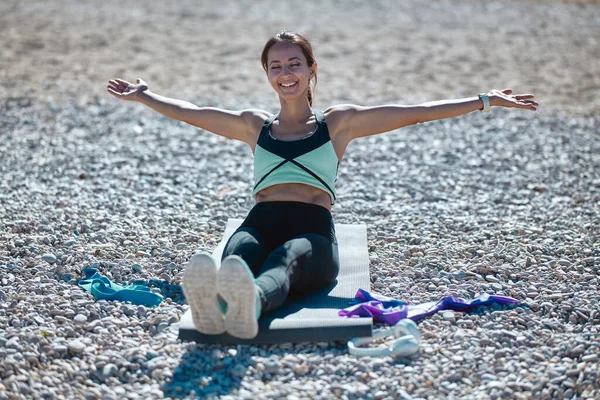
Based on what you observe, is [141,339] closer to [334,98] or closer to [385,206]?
[385,206]

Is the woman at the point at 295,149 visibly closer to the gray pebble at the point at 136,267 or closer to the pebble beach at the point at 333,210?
the pebble beach at the point at 333,210

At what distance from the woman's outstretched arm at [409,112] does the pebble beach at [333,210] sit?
99cm

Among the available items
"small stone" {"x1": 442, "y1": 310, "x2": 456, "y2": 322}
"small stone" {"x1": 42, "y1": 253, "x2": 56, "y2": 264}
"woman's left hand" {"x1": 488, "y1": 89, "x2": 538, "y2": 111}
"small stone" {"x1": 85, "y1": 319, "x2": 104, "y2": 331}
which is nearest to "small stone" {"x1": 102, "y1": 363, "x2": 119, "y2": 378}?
"small stone" {"x1": 85, "y1": 319, "x2": 104, "y2": 331}

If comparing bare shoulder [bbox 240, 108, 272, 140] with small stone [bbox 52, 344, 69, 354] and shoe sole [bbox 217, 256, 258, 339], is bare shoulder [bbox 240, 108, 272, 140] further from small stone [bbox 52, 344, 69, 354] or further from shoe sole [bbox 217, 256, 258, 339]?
small stone [bbox 52, 344, 69, 354]

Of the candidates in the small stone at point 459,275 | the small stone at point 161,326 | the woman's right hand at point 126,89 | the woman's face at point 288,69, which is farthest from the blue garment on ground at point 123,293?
the small stone at point 459,275

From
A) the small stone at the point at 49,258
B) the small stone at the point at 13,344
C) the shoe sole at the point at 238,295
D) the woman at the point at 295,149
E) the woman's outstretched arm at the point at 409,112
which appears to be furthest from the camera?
the small stone at the point at 49,258

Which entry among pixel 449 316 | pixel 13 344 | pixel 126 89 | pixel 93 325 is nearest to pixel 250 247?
pixel 93 325

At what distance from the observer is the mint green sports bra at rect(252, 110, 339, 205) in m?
4.72

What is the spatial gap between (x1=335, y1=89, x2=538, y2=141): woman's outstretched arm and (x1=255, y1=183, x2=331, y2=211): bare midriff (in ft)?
1.54

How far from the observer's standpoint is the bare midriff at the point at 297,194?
186 inches

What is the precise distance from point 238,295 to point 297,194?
47.4 inches

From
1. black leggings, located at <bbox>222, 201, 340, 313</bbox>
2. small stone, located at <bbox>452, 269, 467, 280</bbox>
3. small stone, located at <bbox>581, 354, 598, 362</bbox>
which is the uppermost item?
black leggings, located at <bbox>222, 201, 340, 313</bbox>

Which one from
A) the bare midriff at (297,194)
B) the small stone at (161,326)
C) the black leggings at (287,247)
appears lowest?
the small stone at (161,326)

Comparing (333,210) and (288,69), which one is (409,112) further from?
(333,210)
